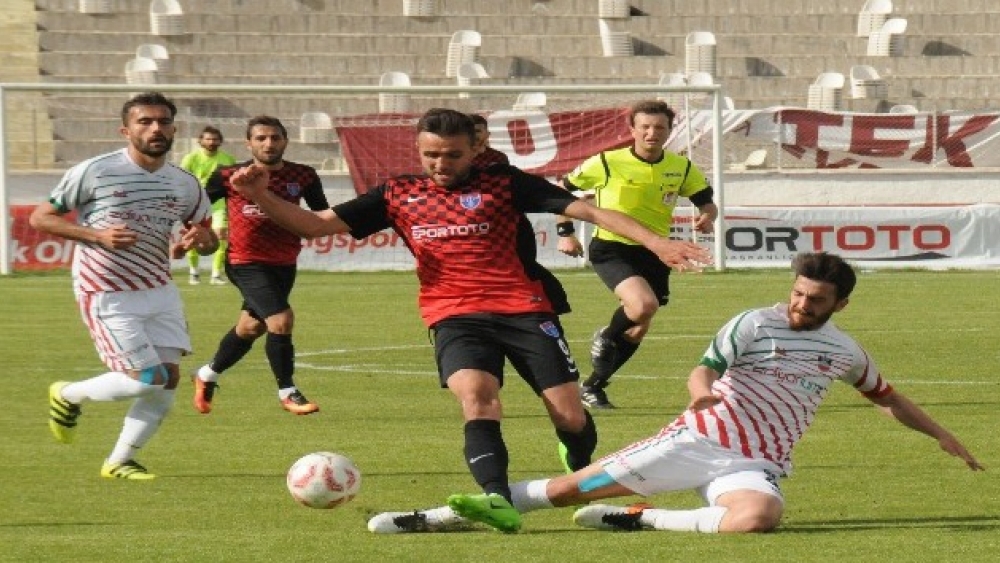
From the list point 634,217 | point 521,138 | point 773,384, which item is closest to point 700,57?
point 521,138

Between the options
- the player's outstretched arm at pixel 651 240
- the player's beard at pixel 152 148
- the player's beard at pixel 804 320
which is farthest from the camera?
the player's beard at pixel 152 148

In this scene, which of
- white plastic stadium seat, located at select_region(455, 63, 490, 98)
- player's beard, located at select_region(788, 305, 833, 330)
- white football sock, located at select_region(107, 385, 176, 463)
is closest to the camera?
player's beard, located at select_region(788, 305, 833, 330)

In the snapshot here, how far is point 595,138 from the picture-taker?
30.2 m

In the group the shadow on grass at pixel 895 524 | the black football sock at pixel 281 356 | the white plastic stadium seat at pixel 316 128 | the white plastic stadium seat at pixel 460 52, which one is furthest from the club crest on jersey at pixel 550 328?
the white plastic stadium seat at pixel 460 52

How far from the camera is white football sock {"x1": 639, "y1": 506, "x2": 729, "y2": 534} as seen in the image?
8078mm

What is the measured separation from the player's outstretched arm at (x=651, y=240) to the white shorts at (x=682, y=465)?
0.83 metres

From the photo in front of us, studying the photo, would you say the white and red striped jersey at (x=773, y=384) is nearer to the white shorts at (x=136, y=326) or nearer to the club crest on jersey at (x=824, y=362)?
the club crest on jersey at (x=824, y=362)

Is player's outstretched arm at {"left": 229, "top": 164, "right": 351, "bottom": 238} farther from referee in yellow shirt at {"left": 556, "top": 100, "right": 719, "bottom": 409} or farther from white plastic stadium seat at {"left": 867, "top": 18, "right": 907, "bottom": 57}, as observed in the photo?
white plastic stadium seat at {"left": 867, "top": 18, "right": 907, "bottom": 57}

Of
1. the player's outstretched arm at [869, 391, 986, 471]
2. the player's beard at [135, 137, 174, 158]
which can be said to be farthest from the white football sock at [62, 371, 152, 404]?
the player's outstretched arm at [869, 391, 986, 471]

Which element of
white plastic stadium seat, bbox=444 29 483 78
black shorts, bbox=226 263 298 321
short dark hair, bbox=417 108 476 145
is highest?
white plastic stadium seat, bbox=444 29 483 78

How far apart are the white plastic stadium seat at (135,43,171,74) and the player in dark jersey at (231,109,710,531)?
2654 centimetres

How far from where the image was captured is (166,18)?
35562mm

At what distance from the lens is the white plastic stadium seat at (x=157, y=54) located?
113 ft

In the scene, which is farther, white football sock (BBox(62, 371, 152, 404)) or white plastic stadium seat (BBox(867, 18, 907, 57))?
white plastic stadium seat (BBox(867, 18, 907, 57))
